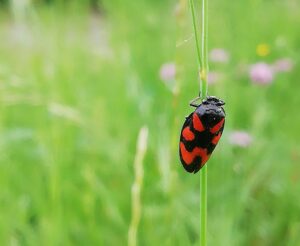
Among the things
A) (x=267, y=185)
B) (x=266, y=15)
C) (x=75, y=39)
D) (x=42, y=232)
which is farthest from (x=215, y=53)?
(x=266, y=15)

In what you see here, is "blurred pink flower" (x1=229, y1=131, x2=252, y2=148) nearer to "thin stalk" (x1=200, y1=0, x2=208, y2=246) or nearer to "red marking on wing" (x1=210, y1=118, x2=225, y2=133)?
"red marking on wing" (x1=210, y1=118, x2=225, y2=133)

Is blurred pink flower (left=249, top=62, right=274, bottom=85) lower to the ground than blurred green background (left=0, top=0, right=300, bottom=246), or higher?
higher

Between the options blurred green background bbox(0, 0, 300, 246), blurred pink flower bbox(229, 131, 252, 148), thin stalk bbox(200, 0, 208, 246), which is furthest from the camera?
blurred pink flower bbox(229, 131, 252, 148)

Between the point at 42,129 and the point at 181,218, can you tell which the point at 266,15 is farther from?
the point at 181,218

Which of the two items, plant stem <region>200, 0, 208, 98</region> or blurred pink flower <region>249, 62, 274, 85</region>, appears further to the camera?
blurred pink flower <region>249, 62, 274, 85</region>

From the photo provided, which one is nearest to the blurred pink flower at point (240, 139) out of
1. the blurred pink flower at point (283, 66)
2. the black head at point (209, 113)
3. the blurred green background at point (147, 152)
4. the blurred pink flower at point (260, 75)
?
the blurred green background at point (147, 152)

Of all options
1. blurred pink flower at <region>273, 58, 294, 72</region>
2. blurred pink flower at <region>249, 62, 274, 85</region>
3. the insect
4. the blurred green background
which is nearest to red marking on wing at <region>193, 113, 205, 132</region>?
the insect

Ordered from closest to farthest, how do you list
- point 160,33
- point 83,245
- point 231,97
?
point 83,245
point 231,97
point 160,33
